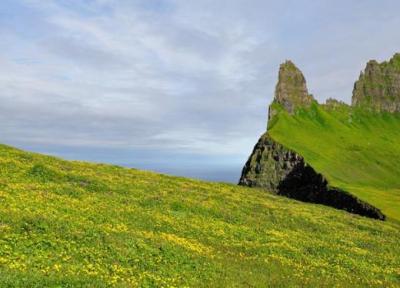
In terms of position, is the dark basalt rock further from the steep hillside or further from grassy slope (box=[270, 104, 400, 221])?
grassy slope (box=[270, 104, 400, 221])

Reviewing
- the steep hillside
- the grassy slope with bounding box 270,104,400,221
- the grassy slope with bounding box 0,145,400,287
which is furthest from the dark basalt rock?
the grassy slope with bounding box 0,145,400,287

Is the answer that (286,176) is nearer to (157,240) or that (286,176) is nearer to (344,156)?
(344,156)

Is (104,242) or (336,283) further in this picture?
(336,283)

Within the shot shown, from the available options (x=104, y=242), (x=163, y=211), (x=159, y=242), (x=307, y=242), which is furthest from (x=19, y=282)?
(x=307, y=242)

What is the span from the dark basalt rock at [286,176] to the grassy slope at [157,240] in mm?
57718

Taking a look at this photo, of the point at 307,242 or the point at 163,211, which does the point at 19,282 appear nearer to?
the point at 163,211

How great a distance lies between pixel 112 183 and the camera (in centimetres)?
4994

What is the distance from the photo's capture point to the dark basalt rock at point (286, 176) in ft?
377

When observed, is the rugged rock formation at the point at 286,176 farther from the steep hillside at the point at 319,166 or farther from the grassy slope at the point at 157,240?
the grassy slope at the point at 157,240

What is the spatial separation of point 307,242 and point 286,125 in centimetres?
15190

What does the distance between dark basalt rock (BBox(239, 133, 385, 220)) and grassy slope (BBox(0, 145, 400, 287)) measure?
5772 centimetres

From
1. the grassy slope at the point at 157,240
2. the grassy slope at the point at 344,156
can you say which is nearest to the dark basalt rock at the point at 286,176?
the grassy slope at the point at 344,156

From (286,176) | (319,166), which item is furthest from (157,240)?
(286,176)

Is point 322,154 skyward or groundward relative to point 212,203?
skyward
